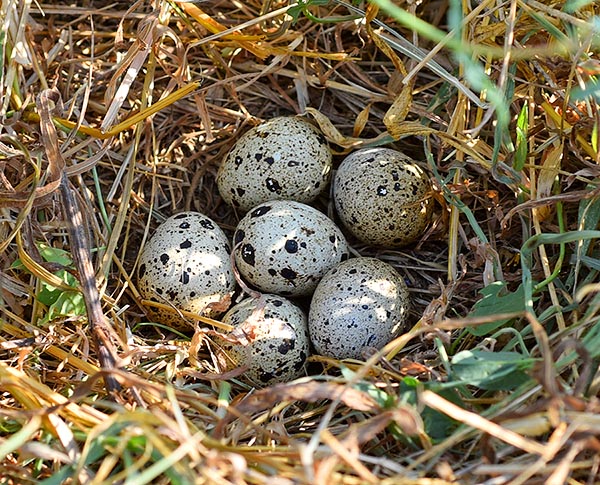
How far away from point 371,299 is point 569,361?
0.61 meters

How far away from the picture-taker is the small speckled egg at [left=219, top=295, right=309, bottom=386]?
6.66 ft

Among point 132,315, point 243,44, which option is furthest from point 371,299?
point 243,44

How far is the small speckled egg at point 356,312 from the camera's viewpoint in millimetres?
2012

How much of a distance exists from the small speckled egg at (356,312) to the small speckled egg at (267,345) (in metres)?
0.05

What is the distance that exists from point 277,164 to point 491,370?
0.96 m

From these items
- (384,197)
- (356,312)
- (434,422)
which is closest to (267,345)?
(356,312)

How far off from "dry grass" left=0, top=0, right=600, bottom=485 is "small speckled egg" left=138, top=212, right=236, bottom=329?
0.24 ft

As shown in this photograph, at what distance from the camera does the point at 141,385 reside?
147cm

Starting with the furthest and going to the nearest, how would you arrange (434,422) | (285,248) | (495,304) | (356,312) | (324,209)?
(324,209), (285,248), (356,312), (495,304), (434,422)

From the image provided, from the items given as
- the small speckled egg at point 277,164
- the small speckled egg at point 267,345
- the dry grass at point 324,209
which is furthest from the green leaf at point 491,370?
the small speckled egg at point 277,164

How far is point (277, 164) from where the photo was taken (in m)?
2.24

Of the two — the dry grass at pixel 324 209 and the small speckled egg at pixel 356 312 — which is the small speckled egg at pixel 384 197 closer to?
the dry grass at pixel 324 209

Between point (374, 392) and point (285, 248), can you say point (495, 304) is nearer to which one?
point (374, 392)

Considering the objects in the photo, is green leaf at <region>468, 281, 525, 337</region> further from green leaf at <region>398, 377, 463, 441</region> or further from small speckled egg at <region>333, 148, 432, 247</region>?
small speckled egg at <region>333, 148, 432, 247</region>
